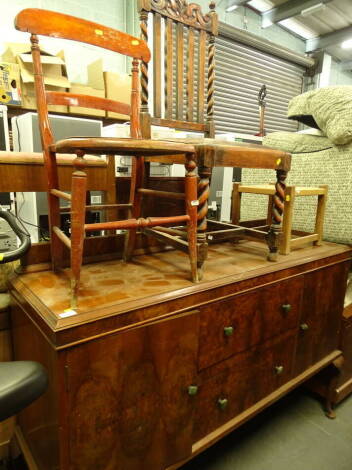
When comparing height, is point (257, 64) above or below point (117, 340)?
above

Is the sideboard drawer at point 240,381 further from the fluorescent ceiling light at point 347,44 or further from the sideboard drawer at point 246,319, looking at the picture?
the fluorescent ceiling light at point 347,44

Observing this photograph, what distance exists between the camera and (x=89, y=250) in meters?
1.10

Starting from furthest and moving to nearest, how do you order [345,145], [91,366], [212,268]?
1. [345,145]
2. [212,268]
3. [91,366]

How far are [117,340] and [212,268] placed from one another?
17.7 inches

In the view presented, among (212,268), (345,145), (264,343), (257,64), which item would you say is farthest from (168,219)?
(257,64)

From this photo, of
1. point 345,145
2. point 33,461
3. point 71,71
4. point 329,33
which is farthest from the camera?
point 329,33

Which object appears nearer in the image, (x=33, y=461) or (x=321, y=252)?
(x=33, y=461)

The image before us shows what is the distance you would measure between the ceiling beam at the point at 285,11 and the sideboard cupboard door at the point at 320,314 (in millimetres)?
3174

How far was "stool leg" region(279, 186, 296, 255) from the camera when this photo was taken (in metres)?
1.24

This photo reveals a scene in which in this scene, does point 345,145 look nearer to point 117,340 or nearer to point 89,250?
point 89,250

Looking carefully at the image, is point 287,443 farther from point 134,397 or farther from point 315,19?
point 315,19

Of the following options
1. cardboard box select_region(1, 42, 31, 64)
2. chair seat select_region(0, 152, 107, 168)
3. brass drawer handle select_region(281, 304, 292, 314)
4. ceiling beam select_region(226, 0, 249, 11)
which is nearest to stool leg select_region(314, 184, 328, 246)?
brass drawer handle select_region(281, 304, 292, 314)

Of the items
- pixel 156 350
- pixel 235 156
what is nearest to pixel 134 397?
pixel 156 350

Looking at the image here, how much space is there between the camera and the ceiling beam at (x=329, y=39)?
158 inches
